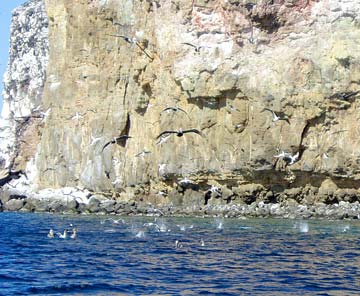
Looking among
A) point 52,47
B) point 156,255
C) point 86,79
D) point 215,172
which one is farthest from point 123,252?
point 52,47

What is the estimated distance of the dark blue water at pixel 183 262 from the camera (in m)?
16.2

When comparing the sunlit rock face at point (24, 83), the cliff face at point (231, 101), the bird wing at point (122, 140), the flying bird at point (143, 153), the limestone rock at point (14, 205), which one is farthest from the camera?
the sunlit rock face at point (24, 83)

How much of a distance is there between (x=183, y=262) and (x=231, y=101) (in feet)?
92.6

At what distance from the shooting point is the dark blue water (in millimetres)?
16234

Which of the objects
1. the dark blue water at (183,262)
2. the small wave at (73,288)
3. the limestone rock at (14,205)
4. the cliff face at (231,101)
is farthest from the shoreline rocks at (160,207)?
the small wave at (73,288)

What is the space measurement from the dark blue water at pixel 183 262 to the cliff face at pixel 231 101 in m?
14.1

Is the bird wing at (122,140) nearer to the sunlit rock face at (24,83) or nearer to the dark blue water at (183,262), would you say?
the sunlit rock face at (24,83)

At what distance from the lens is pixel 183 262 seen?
20.5 metres

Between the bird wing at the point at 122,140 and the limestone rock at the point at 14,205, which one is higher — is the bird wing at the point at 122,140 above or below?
above

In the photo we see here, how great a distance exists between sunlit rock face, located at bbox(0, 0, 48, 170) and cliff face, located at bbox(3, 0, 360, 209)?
65.6ft

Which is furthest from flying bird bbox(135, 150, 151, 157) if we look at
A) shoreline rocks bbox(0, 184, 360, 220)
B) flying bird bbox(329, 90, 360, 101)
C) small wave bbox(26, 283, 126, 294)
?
small wave bbox(26, 283, 126, 294)

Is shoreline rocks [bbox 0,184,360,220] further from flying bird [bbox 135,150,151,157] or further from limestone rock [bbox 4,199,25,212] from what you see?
flying bird [bbox 135,150,151,157]

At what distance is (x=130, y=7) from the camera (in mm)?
55156

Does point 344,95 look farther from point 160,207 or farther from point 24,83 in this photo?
point 24,83
